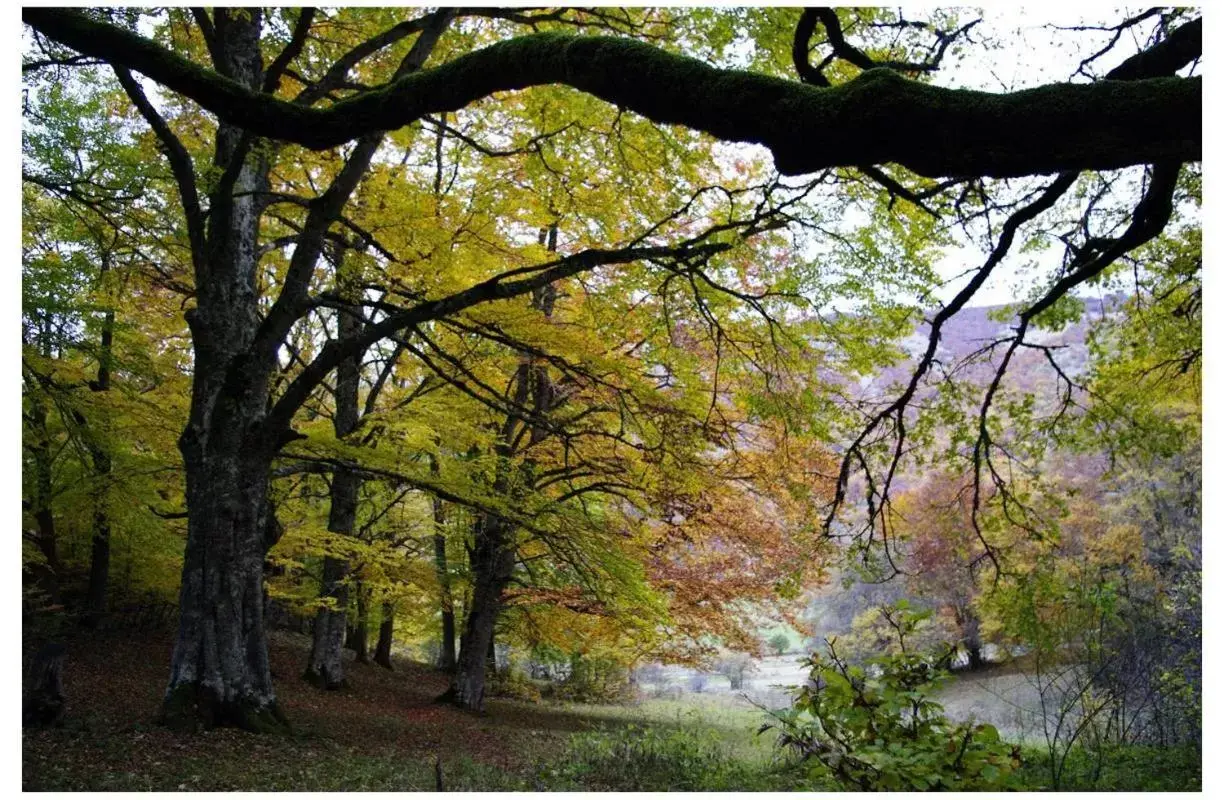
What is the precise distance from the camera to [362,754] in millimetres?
6543

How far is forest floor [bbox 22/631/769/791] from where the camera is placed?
16.5 feet

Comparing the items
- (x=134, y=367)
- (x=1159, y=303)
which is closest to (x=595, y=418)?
(x=134, y=367)

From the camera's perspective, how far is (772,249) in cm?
→ 775

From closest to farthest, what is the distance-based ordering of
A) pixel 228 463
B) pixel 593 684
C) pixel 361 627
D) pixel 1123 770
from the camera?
pixel 228 463
pixel 1123 770
pixel 361 627
pixel 593 684

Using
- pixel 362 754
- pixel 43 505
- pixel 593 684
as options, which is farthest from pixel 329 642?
pixel 593 684

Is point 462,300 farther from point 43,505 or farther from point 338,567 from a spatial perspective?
point 338,567

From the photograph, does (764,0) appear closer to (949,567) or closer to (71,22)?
(71,22)

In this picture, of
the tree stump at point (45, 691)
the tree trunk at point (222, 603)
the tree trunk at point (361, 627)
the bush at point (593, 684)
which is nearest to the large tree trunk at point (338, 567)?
the tree trunk at point (361, 627)

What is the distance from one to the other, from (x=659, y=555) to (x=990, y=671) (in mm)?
15334

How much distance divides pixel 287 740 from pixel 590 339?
183 inches

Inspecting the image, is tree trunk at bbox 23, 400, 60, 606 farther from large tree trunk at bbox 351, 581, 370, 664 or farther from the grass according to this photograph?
large tree trunk at bbox 351, 581, 370, 664

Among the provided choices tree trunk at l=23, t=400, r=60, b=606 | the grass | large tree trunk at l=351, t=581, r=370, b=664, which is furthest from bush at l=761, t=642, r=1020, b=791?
large tree trunk at l=351, t=581, r=370, b=664

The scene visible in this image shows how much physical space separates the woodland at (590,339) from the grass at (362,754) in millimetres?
60

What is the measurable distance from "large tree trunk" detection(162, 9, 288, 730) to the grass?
38 centimetres
